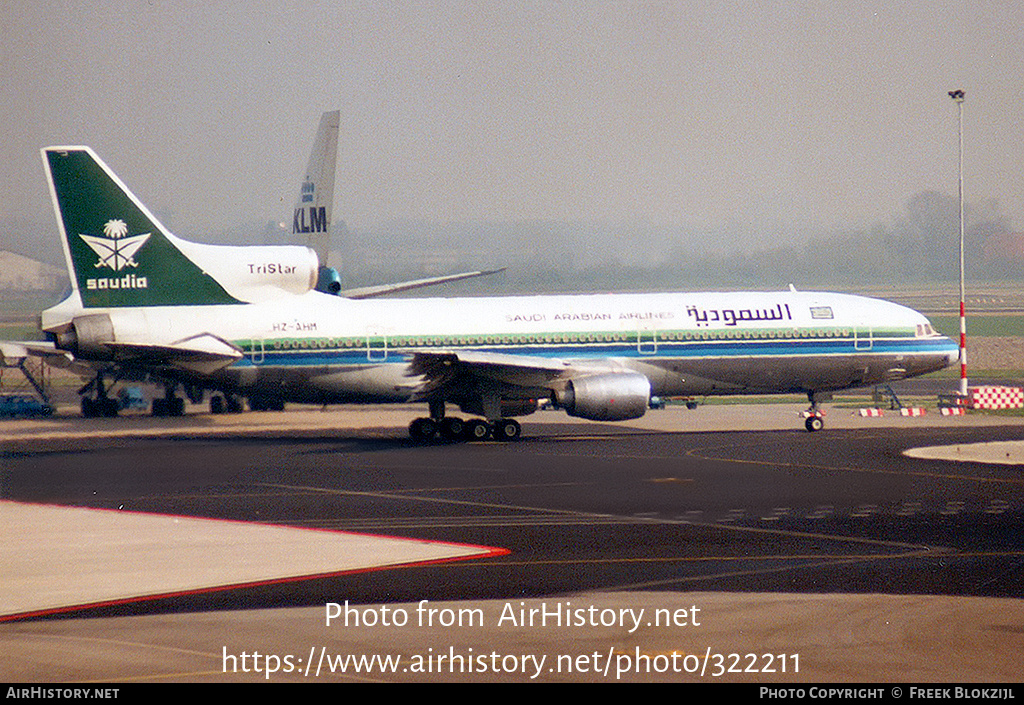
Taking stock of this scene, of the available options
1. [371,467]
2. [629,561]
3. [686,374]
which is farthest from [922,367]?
Answer: [629,561]

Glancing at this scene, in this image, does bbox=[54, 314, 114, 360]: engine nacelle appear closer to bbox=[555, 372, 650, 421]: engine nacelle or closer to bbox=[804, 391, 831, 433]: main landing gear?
bbox=[555, 372, 650, 421]: engine nacelle

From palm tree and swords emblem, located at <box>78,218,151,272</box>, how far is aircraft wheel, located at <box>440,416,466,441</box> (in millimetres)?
12433

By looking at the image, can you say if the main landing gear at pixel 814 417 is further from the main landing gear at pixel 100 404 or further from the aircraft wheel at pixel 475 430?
the main landing gear at pixel 100 404

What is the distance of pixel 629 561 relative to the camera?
22016 mm

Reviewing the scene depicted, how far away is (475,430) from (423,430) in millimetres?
1980

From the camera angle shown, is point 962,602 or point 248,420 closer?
point 962,602

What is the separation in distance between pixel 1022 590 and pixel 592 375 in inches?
990

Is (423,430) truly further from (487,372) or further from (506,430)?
(487,372)

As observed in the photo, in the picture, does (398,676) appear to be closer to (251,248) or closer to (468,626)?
(468,626)

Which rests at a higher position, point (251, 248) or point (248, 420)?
point (251, 248)

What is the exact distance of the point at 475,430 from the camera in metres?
45.2

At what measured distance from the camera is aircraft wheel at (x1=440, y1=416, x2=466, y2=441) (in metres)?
45.2

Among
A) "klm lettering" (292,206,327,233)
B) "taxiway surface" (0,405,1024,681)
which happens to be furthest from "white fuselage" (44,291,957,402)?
"klm lettering" (292,206,327,233)

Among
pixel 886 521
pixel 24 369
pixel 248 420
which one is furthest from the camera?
pixel 24 369
